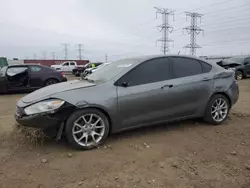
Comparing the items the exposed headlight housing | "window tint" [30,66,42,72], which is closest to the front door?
the exposed headlight housing

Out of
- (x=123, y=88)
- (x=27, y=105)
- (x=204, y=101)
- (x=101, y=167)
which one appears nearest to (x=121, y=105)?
(x=123, y=88)

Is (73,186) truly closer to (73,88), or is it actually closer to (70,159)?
(70,159)

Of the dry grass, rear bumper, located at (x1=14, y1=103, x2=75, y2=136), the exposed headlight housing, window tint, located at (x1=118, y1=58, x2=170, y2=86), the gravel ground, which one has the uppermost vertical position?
window tint, located at (x1=118, y1=58, x2=170, y2=86)

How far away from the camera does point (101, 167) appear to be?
10.4 feet

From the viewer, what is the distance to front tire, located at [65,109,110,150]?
11.7 feet

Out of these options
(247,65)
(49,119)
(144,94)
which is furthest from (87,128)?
(247,65)

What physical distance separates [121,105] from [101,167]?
1.07m

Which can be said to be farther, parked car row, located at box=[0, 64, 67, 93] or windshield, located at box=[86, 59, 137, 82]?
parked car row, located at box=[0, 64, 67, 93]

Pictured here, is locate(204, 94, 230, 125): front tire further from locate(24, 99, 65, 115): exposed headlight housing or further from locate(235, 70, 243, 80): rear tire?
locate(235, 70, 243, 80): rear tire

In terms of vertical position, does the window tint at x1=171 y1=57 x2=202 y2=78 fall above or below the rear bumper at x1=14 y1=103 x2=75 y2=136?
above

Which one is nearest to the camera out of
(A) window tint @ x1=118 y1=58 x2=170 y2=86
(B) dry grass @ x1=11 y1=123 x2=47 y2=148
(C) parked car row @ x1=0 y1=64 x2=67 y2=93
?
(B) dry grass @ x1=11 y1=123 x2=47 y2=148

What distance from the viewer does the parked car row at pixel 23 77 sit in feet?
32.4

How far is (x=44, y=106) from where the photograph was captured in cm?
358

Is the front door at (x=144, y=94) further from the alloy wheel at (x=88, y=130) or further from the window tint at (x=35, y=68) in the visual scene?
the window tint at (x=35, y=68)
